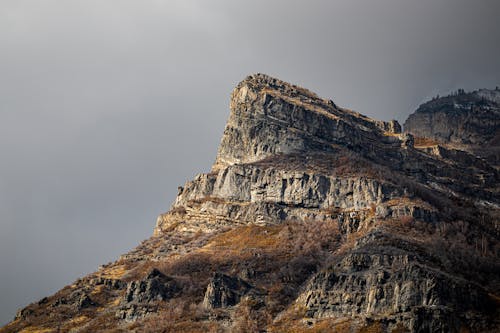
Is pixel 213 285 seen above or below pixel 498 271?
below

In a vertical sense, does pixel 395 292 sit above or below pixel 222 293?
above

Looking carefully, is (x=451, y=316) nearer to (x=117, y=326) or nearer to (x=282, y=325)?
(x=282, y=325)

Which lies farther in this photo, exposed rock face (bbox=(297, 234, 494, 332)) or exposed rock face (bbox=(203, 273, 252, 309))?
exposed rock face (bbox=(203, 273, 252, 309))

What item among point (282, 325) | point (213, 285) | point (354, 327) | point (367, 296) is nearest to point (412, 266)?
point (367, 296)

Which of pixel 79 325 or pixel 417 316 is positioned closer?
pixel 417 316

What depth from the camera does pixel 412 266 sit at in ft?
573

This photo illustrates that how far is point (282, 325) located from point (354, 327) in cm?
2377

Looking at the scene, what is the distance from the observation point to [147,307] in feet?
648

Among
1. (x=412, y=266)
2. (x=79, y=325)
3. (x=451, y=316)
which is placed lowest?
(x=79, y=325)

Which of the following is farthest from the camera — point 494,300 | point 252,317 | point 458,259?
point 458,259

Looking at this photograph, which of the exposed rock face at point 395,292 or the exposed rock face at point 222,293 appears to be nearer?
the exposed rock face at point 395,292

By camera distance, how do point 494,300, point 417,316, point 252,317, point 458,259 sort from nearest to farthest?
1. point 417,316
2. point 494,300
3. point 252,317
4. point 458,259

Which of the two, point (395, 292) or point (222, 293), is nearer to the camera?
point (395, 292)

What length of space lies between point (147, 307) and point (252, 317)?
121 feet
